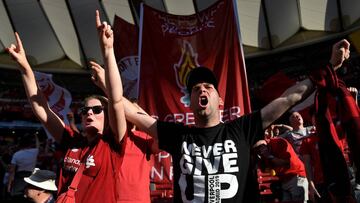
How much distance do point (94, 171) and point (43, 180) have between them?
1136 mm

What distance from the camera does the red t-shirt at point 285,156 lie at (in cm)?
503

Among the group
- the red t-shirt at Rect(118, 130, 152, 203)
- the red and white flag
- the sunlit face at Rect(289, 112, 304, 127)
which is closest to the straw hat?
the red t-shirt at Rect(118, 130, 152, 203)

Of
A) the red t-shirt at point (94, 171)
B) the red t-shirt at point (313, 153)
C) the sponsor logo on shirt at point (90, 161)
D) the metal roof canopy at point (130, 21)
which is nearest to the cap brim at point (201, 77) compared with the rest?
the red t-shirt at point (94, 171)

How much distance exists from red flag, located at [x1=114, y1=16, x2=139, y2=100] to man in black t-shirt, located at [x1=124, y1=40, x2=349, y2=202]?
14.5 feet

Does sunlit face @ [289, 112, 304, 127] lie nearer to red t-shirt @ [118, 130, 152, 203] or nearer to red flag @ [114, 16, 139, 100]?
red flag @ [114, 16, 139, 100]

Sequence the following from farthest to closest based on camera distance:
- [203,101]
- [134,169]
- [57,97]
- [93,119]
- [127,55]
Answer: [57,97] < [127,55] < [134,169] < [93,119] < [203,101]

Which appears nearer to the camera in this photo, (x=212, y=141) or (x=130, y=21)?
(x=212, y=141)

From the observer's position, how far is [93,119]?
3152 mm

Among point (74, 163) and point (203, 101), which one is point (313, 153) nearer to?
point (203, 101)

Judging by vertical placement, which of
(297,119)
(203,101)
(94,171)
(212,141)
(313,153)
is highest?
(297,119)

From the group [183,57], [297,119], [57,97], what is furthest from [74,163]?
[57,97]

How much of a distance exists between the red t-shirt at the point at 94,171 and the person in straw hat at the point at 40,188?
0.84 m

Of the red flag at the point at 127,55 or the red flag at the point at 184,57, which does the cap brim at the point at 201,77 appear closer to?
the red flag at the point at 184,57

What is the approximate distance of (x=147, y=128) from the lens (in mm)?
2885
